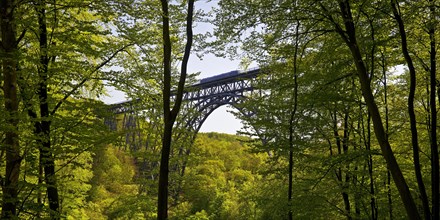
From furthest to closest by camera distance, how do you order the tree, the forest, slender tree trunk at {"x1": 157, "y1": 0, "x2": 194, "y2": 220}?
slender tree trunk at {"x1": 157, "y1": 0, "x2": 194, "y2": 220} → the forest → the tree

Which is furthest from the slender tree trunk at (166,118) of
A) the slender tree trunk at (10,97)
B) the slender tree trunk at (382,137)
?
the slender tree trunk at (382,137)

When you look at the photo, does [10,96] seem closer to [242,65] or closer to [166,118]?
[166,118]

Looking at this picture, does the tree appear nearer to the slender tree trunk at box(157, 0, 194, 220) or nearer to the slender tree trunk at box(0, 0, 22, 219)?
the slender tree trunk at box(0, 0, 22, 219)

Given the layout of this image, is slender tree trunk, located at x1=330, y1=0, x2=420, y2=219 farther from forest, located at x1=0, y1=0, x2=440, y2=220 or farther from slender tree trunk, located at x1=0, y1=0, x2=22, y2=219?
slender tree trunk, located at x1=0, y1=0, x2=22, y2=219

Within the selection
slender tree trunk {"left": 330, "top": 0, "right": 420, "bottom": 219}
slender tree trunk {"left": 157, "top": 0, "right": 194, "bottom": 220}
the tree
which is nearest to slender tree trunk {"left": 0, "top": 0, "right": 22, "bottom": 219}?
the tree

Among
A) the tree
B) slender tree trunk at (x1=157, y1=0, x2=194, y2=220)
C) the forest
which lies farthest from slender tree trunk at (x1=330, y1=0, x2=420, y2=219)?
the tree

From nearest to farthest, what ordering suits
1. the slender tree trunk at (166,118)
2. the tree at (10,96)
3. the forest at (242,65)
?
the tree at (10,96) < the forest at (242,65) < the slender tree trunk at (166,118)

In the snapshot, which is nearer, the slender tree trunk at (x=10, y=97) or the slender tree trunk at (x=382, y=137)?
the slender tree trunk at (x=10, y=97)

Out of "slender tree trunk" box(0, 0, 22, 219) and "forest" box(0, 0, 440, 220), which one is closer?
"slender tree trunk" box(0, 0, 22, 219)

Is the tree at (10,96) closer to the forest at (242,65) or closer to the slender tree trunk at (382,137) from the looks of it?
the forest at (242,65)

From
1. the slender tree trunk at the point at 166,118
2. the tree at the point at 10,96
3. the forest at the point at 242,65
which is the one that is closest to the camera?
the tree at the point at 10,96

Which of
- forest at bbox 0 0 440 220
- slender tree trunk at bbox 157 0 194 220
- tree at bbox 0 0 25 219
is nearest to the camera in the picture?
tree at bbox 0 0 25 219

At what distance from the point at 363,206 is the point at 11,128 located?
813 cm

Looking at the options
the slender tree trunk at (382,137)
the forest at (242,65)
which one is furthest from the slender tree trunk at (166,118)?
the slender tree trunk at (382,137)
